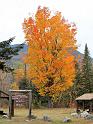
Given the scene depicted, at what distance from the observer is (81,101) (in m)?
46.4

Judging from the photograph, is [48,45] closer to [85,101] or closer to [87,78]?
[85,101]

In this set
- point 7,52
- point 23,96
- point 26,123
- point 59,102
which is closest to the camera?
point 7,52

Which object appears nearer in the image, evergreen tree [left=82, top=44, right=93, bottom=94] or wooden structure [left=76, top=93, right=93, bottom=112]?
wooden structure [left=76, top=93, right=93, bottom=112]

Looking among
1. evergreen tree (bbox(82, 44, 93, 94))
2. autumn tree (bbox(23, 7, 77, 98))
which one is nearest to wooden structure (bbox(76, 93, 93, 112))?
autumn tree (bbox(23, 7, 77, 98))

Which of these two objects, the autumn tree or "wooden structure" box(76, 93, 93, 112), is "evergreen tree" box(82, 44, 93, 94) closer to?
"wooden structure" box(76, 93, 93, 112)

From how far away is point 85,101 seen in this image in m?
46.0

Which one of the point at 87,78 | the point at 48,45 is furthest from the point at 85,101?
the point at 87,78

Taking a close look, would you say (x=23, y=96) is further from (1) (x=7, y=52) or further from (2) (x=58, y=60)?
(2) (x=58, y=60)

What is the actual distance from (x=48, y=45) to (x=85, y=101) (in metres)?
9.06

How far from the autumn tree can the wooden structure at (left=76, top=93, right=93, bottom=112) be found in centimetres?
307

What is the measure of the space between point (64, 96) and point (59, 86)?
19.1 meters

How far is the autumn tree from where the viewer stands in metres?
41.7

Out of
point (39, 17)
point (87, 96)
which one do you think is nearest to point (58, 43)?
point (39, 17)

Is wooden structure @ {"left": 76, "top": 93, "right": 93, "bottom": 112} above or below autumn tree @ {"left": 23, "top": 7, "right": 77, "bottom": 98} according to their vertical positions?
below
